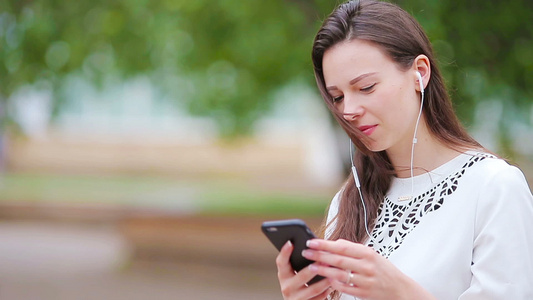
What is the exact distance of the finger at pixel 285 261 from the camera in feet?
5.56

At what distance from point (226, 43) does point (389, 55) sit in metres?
6.12

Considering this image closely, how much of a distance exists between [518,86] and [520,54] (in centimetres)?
60

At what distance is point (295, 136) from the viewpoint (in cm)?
2442

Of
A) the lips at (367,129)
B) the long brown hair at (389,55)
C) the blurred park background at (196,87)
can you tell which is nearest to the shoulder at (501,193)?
the long brown hair at (389,55)

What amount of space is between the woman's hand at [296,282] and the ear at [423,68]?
1.99 ft

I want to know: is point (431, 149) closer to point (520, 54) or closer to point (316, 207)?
point (520, 54)

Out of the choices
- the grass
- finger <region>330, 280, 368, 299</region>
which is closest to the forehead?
finger <region>330, 280, 368, 299</region>

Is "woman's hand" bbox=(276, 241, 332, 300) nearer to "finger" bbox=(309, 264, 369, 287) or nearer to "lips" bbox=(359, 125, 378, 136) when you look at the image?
"finger" bbox=(309, 264, 369, 287)

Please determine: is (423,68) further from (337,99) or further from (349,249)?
(349,249)

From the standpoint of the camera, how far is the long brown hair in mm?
1886

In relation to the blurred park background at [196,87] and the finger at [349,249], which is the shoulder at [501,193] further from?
the blurred park background at [196,87]

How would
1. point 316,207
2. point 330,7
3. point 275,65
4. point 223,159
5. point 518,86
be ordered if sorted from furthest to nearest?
point 223,159
point 316,207
point 275,65
point 518,86
point 330,7

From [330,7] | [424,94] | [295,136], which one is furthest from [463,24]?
[295,136]

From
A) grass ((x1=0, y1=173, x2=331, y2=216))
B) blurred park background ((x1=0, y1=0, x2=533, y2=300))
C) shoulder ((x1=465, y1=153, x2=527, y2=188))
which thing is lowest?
shoulder ((x1=465, y1=153, x2=527, y2=188))
